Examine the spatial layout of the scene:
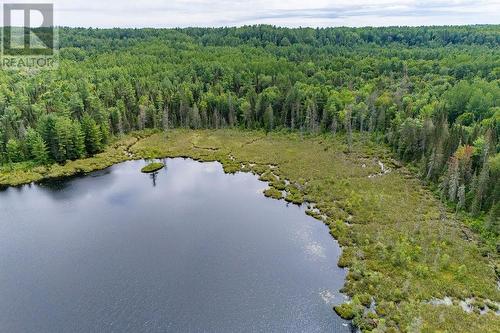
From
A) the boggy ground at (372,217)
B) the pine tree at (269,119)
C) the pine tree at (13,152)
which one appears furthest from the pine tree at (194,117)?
the pine tree at (13,152)

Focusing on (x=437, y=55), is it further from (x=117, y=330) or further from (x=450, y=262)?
(x=117, y=330)

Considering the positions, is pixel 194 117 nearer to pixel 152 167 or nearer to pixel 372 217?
pixel 152 167

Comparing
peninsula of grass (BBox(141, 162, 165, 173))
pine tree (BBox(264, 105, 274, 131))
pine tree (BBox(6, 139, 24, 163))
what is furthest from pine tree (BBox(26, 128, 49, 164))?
pine tree (BBox(264, 105, 274, 131))

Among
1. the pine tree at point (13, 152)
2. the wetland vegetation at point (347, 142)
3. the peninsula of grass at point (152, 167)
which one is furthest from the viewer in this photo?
the pine tree at point (13, 152)

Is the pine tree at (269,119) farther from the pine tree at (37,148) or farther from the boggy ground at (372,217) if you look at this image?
the pine tree at (37,148)

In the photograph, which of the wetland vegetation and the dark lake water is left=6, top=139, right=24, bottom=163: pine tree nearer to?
the wetland vegetation

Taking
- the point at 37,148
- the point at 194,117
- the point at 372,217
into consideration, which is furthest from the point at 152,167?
the point at 372,217

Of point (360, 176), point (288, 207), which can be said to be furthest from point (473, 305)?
point (360, 176)
